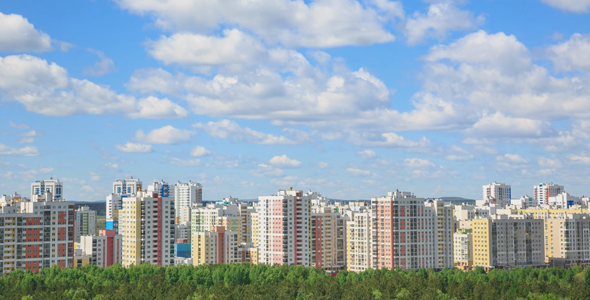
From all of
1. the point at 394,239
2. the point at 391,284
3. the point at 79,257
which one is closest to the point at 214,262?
the point at 79,257

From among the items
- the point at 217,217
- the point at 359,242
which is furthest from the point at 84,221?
the point at 359,242

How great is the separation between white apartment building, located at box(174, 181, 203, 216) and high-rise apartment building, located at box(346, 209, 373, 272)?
3245 inches

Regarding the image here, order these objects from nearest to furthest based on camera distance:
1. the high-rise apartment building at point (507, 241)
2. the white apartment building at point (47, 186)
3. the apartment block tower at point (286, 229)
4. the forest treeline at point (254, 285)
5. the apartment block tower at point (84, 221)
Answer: the forest treeline at point (254, 285)
the apartment block tower at point (286, 229)
the high-rise apartment building at point (507, 241)
the apartment block tower at point (84, 221)
the white apartment building at point (47, 186)

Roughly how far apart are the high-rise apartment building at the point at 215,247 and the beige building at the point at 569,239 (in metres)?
54.8

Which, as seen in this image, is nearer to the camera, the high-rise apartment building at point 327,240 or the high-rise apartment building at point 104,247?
the high-rise apartment building at point 104,247

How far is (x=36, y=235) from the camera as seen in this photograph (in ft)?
261

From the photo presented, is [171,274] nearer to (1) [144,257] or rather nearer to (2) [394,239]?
(1) [144,257]

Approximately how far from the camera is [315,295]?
67.7 meters

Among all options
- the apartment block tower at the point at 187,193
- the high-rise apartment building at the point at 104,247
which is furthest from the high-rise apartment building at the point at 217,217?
the apartment block tower at the point at 187,193

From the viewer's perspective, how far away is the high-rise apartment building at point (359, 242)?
10375 cm

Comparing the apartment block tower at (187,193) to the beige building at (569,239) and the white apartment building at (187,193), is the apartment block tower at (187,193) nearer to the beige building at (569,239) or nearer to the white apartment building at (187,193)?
the white apartment building at (187,193)

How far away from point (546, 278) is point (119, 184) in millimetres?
122212

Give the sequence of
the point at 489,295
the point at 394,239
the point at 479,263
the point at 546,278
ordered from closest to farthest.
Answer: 1. the point at 489,295
2. the point at 546,278
3. the point at 394,239
4. the point at 479,263

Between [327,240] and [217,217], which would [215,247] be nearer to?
[327,240]
